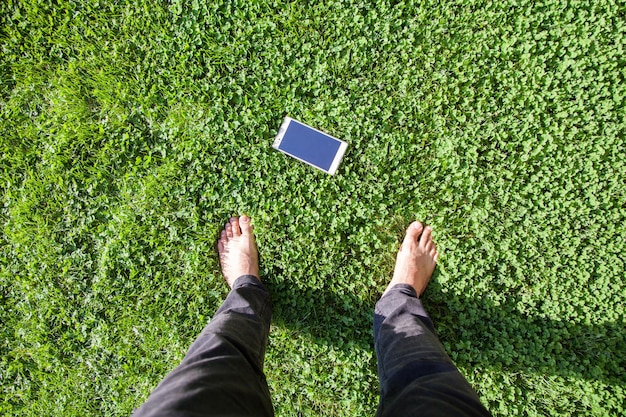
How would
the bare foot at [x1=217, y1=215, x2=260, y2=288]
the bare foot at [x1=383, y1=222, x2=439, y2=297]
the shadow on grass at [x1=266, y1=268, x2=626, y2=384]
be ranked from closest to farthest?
the shadow on grass at [x1=266, y1=268, x2=626, y2=384]
the bare foot at [x1=383, y1=222, x2=439, y2=297]
the bare foot at [x1=217, y1=215, x2=260, y2=288]

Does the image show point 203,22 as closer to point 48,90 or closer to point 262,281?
point 48,90

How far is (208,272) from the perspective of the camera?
9.78ft

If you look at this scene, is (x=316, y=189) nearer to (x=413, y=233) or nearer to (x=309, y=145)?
(x=309, y=145)

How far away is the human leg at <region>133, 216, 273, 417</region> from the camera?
65.9 inches

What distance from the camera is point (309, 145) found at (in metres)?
2.92

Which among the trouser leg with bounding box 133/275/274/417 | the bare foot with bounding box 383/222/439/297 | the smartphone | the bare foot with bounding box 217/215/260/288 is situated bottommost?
the trouser leg with bounding box 133/275/274/417

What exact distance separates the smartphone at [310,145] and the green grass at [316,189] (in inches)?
2.9

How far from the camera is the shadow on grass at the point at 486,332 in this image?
2627 millimetres

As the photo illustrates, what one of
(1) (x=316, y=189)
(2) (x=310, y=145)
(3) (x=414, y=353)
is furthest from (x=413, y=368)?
(2) (x=310, y=145)

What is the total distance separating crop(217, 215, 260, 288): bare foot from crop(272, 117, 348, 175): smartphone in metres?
0.64

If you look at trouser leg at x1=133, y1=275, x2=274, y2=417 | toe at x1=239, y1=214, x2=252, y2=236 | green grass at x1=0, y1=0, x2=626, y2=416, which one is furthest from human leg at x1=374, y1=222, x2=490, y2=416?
toe at x1=239, y1=214, x2=252, y2=236

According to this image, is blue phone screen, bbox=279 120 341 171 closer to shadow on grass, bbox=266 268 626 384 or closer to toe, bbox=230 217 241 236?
toe, bbox=230 217 241 236

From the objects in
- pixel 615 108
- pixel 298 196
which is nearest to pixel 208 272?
pixel 298 196

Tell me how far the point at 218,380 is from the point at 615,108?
3158 mm
